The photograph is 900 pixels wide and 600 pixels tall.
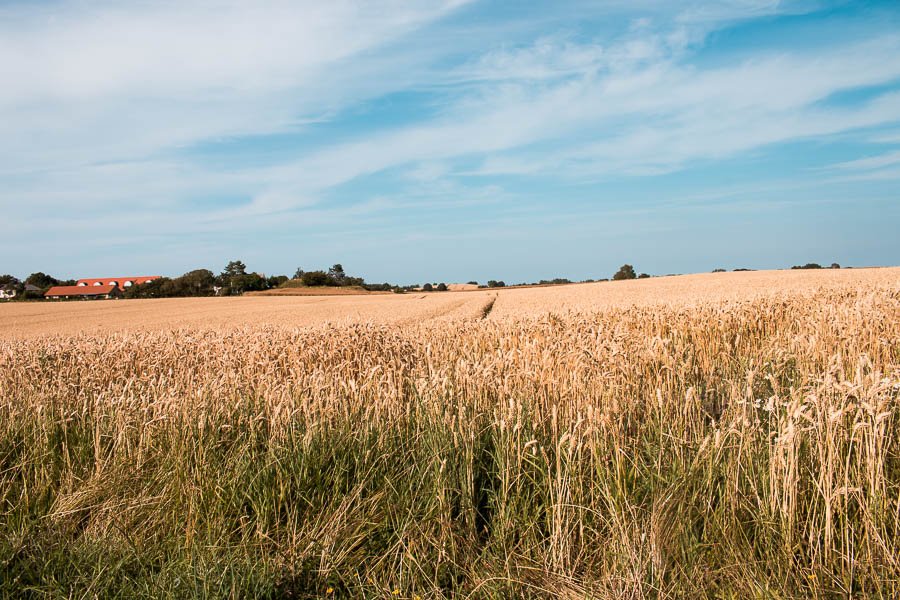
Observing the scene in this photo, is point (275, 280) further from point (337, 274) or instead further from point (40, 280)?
point (40, 280)

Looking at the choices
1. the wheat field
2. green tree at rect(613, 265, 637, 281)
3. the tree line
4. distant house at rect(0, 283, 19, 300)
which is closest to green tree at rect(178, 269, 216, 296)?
the tree line

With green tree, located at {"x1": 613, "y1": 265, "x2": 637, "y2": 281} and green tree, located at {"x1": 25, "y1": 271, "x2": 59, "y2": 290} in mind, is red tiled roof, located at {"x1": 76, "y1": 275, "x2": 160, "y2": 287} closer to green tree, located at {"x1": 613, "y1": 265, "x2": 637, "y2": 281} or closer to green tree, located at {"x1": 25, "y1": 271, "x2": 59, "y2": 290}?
green tree, located at {"x1": 25, "y1": 271, "x2": 59, "y2": 290}

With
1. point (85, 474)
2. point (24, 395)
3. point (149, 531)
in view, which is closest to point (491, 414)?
point (149, 531)

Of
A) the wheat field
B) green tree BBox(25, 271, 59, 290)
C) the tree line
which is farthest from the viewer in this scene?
green tree BBox(25, 271, 59, 290)

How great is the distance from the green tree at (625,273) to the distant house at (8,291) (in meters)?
99.1

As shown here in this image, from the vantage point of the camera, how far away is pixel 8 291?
98.8 metres

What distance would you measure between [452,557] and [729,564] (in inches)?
56.3

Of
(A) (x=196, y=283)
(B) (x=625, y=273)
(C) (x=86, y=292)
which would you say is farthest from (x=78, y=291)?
(B) (x=625, y=273)

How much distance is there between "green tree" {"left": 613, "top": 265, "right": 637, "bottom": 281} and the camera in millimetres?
81175

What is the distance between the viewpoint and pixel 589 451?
3.82 meters

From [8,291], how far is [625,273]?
105497mm

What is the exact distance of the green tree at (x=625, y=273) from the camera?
81175mm

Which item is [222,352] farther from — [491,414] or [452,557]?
[452,557]

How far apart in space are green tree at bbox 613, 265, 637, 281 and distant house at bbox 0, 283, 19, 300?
9912cm
